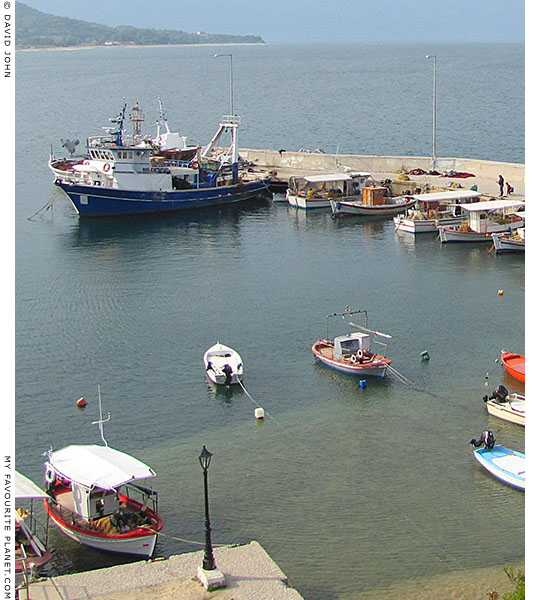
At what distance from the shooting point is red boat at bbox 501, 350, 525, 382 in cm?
3178

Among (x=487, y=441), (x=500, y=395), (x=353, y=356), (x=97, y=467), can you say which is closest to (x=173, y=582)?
(x=97, y=467)

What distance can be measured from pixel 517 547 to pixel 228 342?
16.8 m

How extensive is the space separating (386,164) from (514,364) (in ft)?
131

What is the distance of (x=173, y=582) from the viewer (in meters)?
18.9

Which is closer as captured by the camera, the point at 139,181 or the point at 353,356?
the point at 353,356

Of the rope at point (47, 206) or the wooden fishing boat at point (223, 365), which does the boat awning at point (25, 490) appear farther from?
the rope at point (47, 206)

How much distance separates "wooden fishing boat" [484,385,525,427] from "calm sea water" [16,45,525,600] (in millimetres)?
294

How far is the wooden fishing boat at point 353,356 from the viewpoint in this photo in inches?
1275

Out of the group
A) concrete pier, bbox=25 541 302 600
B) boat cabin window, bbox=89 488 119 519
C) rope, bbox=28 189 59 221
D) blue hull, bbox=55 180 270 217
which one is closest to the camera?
concrete pier, bbox=25 541 302 600

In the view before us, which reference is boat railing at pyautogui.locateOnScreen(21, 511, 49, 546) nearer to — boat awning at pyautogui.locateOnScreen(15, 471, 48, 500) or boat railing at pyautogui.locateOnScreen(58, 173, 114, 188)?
boat awning at pyautogui.locateOnScreen(15, 471, 48, 500)

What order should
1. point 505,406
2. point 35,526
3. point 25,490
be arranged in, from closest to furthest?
point 25,490, point 35,526, point 505,406

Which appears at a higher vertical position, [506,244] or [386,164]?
[386,164]

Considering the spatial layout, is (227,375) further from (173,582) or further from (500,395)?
(173,582)

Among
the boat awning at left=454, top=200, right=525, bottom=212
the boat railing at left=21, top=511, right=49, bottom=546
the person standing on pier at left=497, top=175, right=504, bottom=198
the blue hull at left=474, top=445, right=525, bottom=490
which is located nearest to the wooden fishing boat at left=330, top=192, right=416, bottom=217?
the person standing on pier at left=497, top=175, right=504, bottom=198
